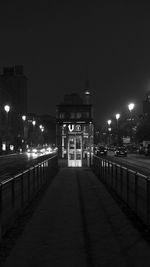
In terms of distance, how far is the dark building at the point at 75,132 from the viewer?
4503cm

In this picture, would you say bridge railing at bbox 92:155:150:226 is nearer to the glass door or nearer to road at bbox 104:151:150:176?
road at bbox 104:151:150:176

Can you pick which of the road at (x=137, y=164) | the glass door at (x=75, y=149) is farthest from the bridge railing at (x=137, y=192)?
the glass door at (x=75, y=149)

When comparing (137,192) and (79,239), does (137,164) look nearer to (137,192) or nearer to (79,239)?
(137,192)

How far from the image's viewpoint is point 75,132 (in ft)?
Result: 147

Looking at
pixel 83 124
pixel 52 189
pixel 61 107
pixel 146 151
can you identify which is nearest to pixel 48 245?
pixel 52 189

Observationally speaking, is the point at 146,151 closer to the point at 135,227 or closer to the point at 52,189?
the point at 52,189

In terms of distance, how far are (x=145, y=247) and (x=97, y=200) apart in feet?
34.5

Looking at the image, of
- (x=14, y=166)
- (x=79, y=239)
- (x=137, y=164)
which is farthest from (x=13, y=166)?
(x=79, y=239)

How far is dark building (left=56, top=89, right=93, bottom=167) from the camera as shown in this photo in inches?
1773

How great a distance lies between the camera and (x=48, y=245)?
38.4 ft

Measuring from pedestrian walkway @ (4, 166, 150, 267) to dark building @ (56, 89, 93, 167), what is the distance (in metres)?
24.9

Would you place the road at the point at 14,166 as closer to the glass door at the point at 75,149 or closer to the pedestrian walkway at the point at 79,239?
the glass door at the point at 75,149

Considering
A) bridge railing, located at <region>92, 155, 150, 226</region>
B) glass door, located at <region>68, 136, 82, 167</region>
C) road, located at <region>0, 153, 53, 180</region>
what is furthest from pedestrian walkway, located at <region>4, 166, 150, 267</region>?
glass door, located at <region>68, 136, 82, 167</region>

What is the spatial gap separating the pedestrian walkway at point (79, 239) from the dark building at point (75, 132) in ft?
81.8
